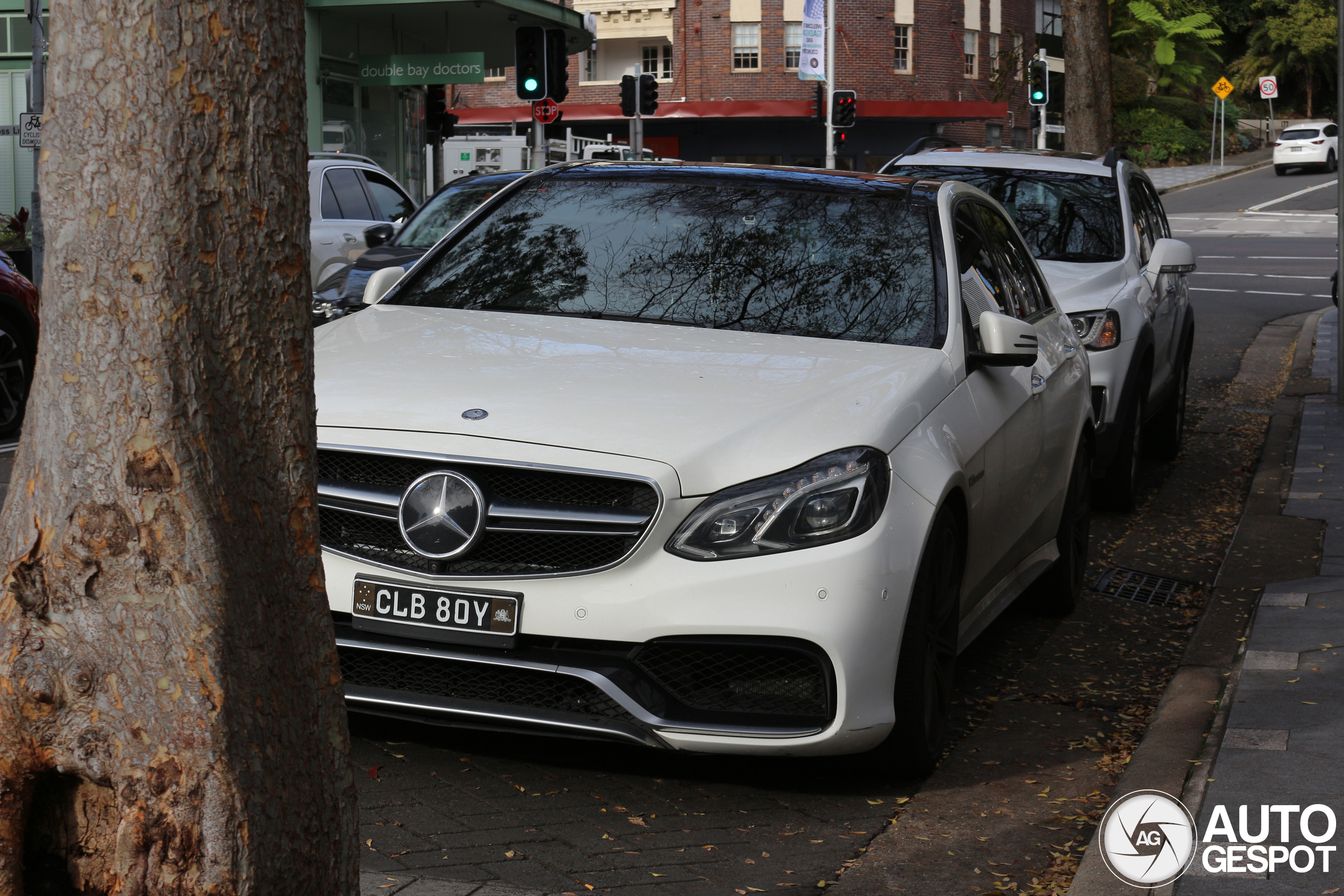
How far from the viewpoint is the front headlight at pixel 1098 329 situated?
826 centimetres

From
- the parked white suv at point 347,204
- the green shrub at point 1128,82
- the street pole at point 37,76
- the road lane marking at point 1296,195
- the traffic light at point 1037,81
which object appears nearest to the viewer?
the parked white suv at point 347,204

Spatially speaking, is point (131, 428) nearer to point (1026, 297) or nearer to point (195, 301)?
point (195, 301)

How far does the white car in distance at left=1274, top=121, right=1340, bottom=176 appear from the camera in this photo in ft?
181

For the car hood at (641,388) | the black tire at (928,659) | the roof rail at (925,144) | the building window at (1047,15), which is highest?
the building window at (1047,15)

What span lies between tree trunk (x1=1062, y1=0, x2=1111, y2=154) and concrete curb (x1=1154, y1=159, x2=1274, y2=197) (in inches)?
1188

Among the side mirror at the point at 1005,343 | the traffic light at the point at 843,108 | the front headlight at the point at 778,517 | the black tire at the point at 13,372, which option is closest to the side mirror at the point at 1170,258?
the side mirror at the point at 1005,343

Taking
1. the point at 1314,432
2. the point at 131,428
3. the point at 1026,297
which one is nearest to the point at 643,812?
the point at 131,428

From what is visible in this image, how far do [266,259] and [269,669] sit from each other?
626 mm

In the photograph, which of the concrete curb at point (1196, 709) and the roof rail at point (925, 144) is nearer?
the concrete curb at point (1196, 709)

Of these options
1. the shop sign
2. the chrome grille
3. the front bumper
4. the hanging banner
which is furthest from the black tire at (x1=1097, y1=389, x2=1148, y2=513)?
the hanging banner

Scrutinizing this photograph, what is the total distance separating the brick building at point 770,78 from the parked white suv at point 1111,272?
42555mm

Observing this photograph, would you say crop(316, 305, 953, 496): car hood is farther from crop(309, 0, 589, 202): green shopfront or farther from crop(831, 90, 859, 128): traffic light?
crop(831, 90, 859, 128): traffic light

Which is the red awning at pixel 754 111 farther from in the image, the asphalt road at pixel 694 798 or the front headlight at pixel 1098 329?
the asphalt road at pixel 694 798

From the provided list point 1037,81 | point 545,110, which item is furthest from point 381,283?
point 1037,81
